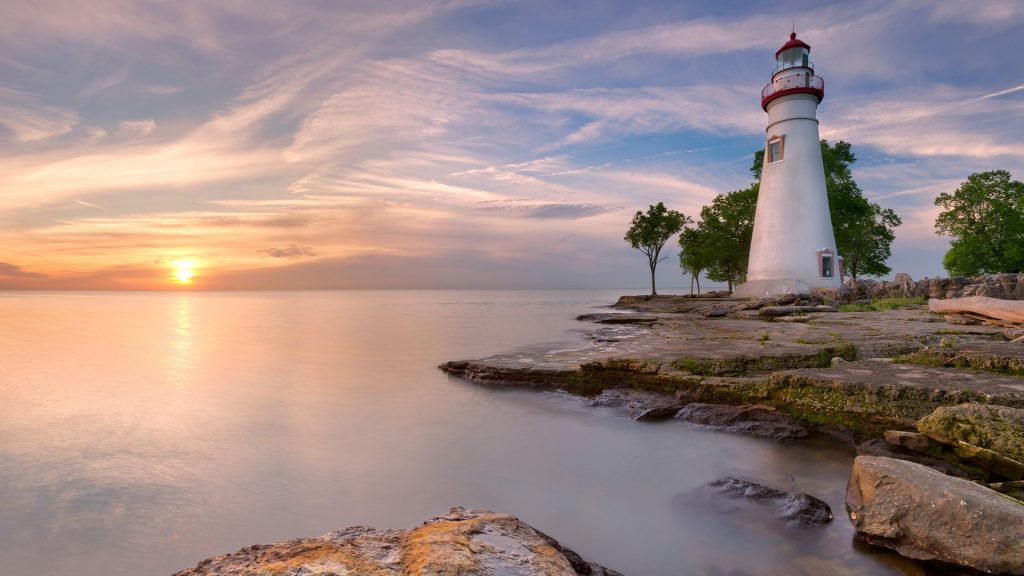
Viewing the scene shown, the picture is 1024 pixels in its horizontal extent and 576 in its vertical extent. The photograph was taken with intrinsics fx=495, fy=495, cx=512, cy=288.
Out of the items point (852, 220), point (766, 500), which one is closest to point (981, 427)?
point (766, 500)

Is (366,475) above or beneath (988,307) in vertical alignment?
beneath

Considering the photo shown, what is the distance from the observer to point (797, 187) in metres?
29.5

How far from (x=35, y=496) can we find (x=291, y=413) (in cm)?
446

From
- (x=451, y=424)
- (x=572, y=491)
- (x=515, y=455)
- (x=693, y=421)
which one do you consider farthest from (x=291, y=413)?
(x=693, y=421)

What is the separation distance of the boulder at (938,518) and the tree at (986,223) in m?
44.5

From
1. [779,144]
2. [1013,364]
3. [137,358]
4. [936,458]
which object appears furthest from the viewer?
[779,144]

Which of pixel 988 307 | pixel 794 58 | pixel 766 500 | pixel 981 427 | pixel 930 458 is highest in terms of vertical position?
pixel 794 58

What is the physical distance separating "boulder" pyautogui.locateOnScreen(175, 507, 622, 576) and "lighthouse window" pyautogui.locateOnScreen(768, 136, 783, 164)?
32966mm

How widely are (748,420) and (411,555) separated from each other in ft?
20.4

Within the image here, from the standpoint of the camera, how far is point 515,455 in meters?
7.32

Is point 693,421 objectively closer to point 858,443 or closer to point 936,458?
point 858,443

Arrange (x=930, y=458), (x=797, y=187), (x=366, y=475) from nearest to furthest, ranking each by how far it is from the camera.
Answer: (x=930, y=458), (x=366, y=475), (x=797, y=187)

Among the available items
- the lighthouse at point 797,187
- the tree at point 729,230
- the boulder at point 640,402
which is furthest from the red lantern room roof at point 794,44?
the boulder at point 640,402

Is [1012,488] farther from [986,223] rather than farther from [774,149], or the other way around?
[986,223]
